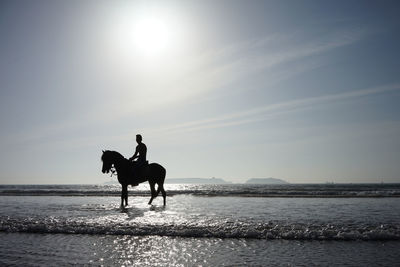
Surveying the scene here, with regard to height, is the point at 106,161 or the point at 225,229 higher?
the point at 106,161

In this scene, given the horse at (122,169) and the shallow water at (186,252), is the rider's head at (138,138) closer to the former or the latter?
the horse at (122,169)

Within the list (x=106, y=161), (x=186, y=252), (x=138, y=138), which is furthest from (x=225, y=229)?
(x=106, y=161)

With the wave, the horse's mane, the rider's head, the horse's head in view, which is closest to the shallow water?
the wave

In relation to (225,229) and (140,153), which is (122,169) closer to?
(140,153)

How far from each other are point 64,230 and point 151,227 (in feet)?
8.98

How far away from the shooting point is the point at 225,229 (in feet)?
27.4

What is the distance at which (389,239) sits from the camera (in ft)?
24.6

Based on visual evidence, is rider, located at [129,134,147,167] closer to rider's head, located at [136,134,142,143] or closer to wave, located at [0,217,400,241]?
rider's head, located at [136,134,142,143]

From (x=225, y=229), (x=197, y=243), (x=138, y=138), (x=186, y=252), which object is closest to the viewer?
(x=186, y=252)

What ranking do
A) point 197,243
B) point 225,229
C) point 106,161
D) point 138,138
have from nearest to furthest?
point 197,243 → point 225,229 → point 106,161 → point 138,138

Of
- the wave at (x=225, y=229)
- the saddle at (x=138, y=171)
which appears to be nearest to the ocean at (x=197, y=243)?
the wave at (x=225, y=229)

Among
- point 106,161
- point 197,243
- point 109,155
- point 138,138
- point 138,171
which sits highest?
point 138,138

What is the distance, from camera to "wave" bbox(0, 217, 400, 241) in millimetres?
7699

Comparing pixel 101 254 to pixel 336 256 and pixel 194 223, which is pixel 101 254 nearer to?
pixel 194 223
